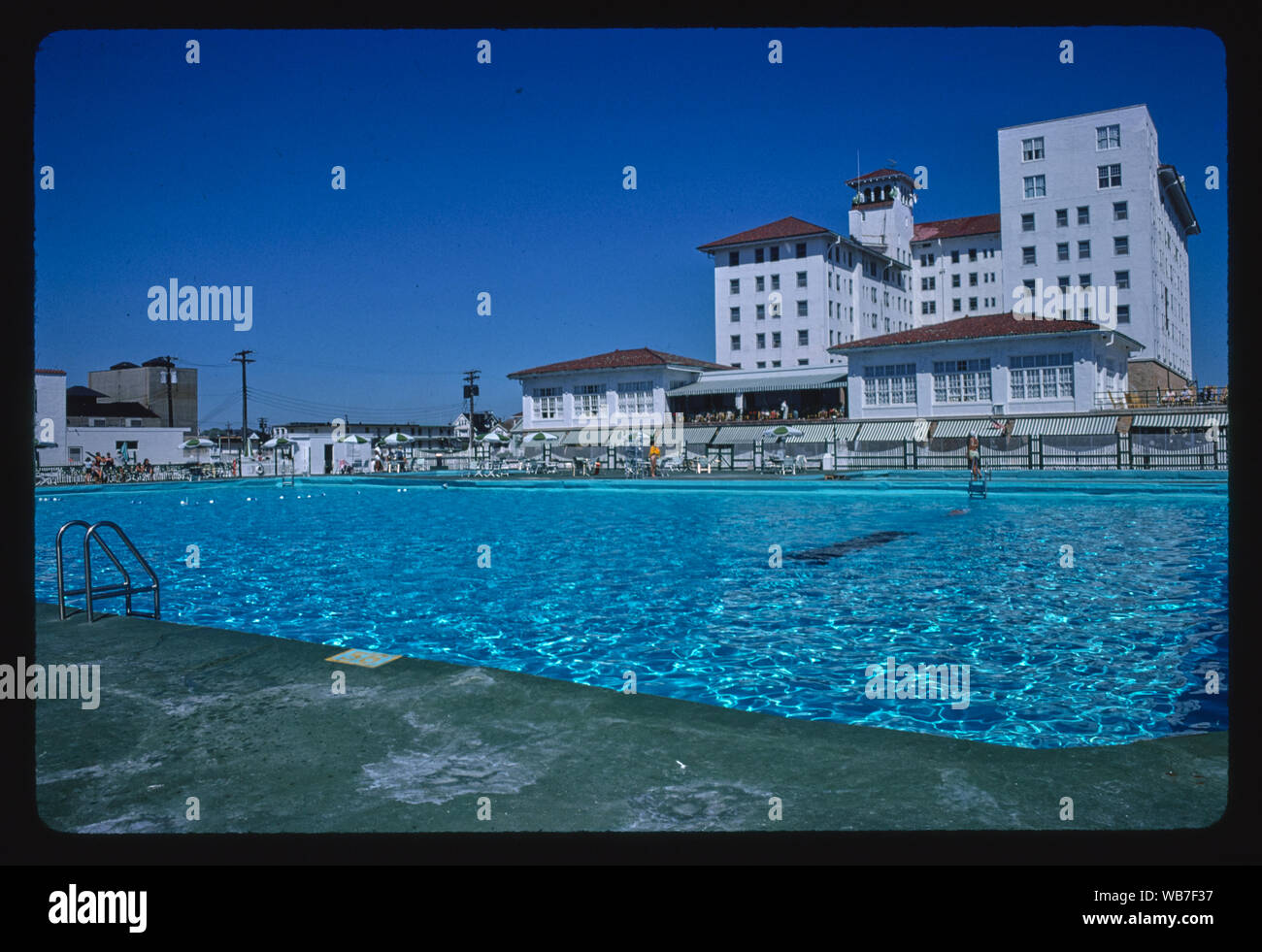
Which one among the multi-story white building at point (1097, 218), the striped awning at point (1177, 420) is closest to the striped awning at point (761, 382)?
the multi-story white building at point (1097, 218)

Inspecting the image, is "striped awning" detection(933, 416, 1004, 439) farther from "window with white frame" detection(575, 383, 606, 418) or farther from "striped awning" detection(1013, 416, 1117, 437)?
"window with white frame" detection(575, 383, 606, 418)

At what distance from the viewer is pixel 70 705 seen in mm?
4312

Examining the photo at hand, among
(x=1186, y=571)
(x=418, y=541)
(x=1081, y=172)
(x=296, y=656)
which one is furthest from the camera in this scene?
(x=1081, y=172)

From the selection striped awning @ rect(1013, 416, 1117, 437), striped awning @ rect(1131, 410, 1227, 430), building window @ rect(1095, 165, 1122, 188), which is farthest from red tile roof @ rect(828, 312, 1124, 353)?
building window @ rect(1095, 165, 1122, 188)

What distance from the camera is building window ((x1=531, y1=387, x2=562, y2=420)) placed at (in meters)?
51.9

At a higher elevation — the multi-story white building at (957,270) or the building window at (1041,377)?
the multi-story white building at (957,270)

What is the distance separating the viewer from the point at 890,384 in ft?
130

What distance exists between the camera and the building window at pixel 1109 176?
48750 mm

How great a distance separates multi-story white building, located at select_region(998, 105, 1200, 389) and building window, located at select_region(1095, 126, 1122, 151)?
0.05 metres

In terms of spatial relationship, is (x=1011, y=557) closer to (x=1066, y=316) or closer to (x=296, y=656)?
(x=296, y=656)

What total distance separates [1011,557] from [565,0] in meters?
11.8

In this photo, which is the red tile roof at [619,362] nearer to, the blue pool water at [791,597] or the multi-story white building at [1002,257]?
the multi-story white building at [1002,257]

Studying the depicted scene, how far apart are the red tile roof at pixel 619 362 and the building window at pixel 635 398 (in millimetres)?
1244
